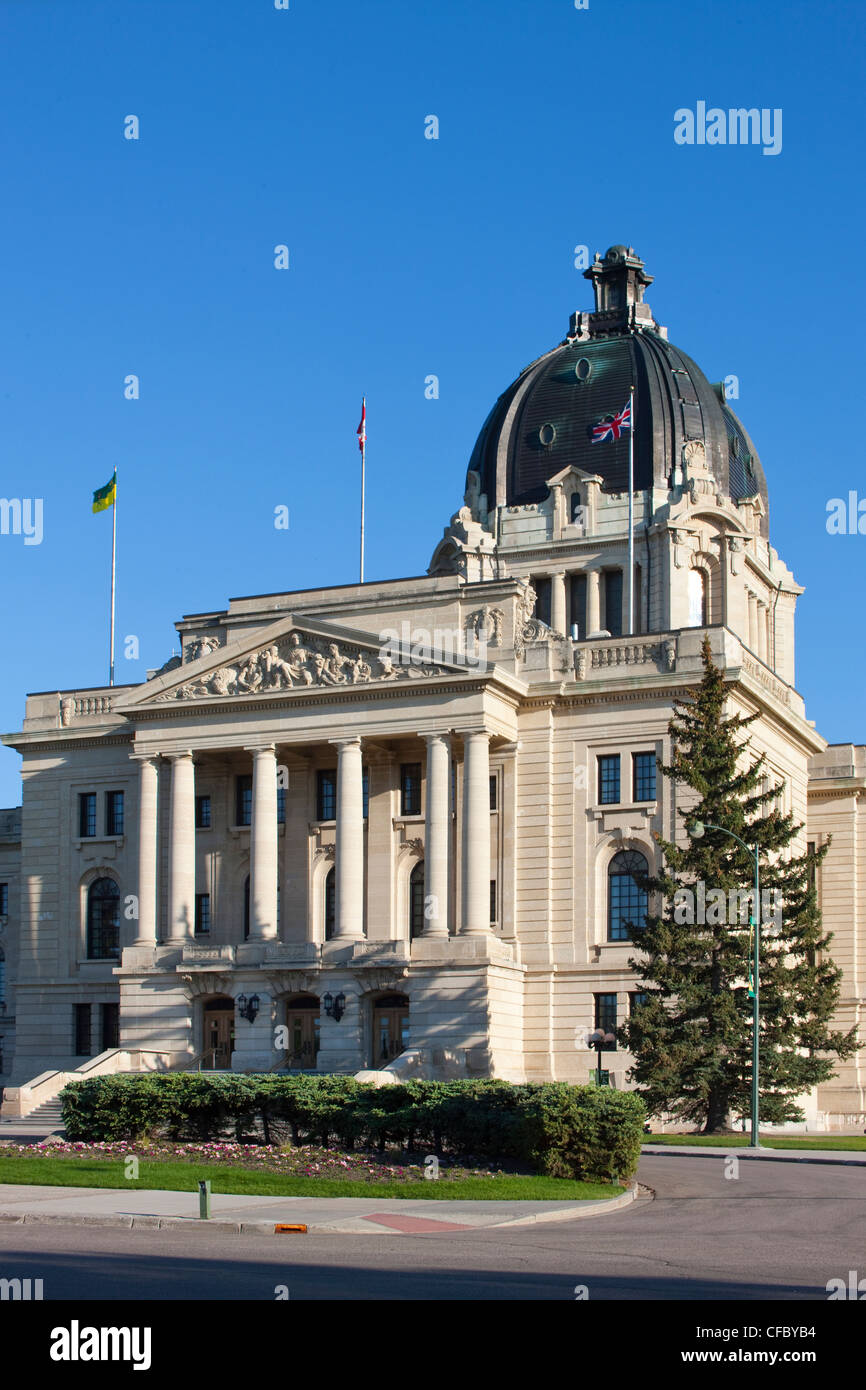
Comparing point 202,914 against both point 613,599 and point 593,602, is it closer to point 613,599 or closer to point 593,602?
point 593,602

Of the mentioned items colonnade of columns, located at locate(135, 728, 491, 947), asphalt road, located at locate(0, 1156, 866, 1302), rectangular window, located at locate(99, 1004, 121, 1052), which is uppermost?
colonnade of columns, located at locate(135, 728, 491, 947)

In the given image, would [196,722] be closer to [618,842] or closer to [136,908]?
[136,908]

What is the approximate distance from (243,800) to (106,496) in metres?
14.4

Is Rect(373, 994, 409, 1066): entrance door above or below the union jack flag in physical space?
below

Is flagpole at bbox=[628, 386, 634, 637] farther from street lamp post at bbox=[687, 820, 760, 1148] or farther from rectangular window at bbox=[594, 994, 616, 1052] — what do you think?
street lamp post at bbox=[687, 820, 760, 1148]

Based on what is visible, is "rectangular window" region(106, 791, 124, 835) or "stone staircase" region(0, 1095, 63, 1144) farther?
"rectangular window" region(106, 791, 124, 835)

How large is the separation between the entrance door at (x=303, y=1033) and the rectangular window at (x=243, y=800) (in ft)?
27.8

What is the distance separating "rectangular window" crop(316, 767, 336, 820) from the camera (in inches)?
2672

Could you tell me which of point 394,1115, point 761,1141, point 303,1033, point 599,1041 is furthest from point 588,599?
point 394,1115

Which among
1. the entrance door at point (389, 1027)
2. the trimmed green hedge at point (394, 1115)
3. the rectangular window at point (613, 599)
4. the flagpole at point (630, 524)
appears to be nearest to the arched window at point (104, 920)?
the entrance door at point (389, 1027)

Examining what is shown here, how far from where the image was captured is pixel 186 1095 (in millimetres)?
38094

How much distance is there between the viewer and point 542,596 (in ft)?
276

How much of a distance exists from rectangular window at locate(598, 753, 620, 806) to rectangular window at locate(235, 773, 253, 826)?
14092 millimetres

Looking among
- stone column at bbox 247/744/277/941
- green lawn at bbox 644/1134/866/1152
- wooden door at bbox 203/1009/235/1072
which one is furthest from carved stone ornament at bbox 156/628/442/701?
green lawn at bbox 644/1134/866/1152
